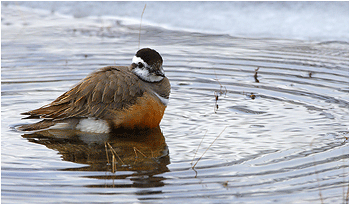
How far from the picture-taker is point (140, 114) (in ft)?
22.8

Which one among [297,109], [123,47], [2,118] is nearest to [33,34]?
[123,47]

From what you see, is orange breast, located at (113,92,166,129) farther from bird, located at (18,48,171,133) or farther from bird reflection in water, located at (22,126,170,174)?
bird reflection in water, located at (22,126,170,174)

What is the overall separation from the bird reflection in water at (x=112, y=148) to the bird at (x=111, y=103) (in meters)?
0.11

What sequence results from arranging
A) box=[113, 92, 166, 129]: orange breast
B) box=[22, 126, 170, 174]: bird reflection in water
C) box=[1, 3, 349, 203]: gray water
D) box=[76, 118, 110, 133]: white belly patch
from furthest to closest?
box=[76, 118, 110, 133]: white belly patch → box=[113, 92, 166, 129]: orange breast → box=[22, 126, 170, 174]: bird reflection in water → box=[1, 3, 349, 203]: gray water

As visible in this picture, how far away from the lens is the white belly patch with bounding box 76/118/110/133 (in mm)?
7059

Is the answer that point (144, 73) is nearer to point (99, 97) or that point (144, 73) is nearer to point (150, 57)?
point (150, 57)

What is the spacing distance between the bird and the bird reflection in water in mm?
114

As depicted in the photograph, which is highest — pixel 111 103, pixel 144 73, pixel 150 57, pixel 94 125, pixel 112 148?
pixel 150 57

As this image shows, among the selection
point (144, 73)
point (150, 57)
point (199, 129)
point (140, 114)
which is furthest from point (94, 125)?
point (199, 129)

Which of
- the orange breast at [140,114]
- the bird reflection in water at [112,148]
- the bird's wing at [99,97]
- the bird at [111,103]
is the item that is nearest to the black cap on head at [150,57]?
the bird at [111,103]

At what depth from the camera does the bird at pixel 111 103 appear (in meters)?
6.95

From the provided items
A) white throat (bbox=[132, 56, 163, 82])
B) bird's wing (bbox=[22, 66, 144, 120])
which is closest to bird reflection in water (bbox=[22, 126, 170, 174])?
bird's wing (bbox=[22, 66, 144, 120])

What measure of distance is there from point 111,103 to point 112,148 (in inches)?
31.1

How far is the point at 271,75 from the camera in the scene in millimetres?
9641
